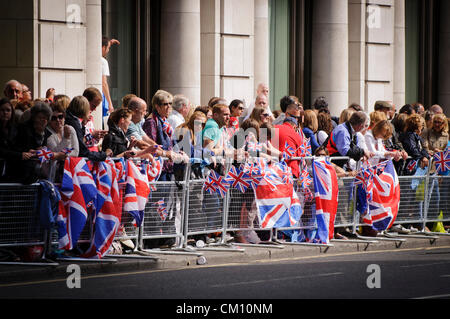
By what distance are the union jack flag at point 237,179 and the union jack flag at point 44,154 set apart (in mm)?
2757

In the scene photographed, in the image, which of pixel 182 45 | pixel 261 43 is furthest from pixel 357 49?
pixel 182 45

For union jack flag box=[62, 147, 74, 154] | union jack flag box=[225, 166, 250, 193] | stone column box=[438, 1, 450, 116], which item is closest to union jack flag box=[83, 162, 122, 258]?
union jack flag box=[62, 147, 74, 154]

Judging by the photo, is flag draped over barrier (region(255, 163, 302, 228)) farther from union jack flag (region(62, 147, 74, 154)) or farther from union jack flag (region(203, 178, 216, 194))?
union jack flag (region(62, 147, 74, 154))

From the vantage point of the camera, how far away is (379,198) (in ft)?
53.8

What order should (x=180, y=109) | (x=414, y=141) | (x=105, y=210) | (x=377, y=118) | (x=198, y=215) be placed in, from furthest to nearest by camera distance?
1. (x=414, y=141)
2. (x=377, y=118)
3. (x=180, y=109)
4. (x=198, y=215)
5. (x=105, y=210)

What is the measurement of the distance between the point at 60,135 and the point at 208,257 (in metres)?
2.43

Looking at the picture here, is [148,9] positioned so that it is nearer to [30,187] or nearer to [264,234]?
[264,234]

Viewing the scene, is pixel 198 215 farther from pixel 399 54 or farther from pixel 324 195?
pixel 399 54

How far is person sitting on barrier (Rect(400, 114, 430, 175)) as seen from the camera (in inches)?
685

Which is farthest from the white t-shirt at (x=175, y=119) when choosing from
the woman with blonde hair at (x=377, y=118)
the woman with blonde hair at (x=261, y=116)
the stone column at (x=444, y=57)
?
the stone column at (x=444, y=57)

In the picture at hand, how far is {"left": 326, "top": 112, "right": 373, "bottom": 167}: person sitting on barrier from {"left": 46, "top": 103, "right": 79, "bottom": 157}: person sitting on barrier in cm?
455

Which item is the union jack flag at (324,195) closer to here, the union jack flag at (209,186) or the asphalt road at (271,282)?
the asphalt road at (271,282)

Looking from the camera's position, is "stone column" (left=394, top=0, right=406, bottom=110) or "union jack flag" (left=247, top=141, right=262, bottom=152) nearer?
"union jack flag" (left=247, top=141, right=262, bottom=152)

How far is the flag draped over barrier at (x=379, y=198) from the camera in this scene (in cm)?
1638
